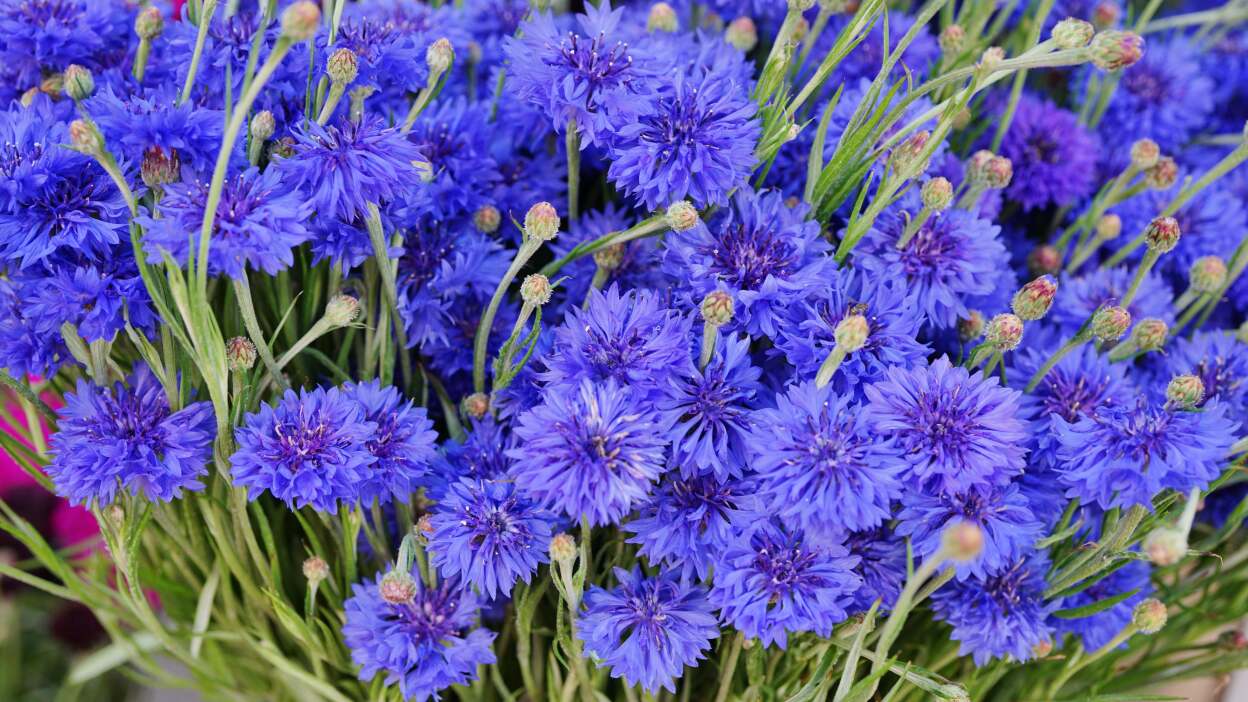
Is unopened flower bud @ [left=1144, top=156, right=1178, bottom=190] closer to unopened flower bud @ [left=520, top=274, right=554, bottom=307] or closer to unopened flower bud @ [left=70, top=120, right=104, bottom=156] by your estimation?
unopened flower bud @ [left=520, top=274, right=554, bottom=307]

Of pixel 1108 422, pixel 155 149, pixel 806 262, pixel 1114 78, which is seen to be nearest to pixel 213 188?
pixel 155 149

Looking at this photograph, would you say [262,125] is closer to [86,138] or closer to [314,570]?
[86,138]

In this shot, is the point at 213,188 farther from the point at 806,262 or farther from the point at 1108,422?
the point at 1108,422

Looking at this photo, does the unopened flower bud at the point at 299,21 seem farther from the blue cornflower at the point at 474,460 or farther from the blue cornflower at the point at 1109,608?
the blue cornflower at the point at 1109,608

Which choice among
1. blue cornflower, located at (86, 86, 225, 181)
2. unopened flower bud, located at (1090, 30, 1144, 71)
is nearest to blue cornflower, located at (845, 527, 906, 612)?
unopened flower bud, located at (1090, 30, 1144, 71)

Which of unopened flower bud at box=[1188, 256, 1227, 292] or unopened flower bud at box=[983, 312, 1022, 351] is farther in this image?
unopened flower bud at box=[1188, 256, 1227, 292]

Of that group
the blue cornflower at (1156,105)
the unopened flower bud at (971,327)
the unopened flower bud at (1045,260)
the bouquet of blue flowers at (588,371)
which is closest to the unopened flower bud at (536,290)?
the bouquet of blue flowers at (588,371)
